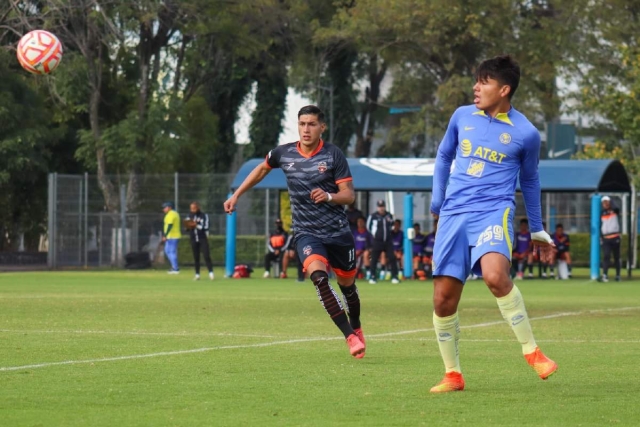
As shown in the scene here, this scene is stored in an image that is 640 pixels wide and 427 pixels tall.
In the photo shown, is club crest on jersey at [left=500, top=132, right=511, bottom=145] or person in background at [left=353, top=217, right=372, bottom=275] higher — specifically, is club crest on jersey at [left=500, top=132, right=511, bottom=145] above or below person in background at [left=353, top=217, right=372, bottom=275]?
above

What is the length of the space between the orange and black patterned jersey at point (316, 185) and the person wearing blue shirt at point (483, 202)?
2.80 metres

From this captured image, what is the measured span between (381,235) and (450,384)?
2188 cm

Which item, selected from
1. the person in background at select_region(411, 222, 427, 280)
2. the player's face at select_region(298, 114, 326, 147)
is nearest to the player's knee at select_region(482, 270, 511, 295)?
the player's face at select_region(298, 114, 326, 147)

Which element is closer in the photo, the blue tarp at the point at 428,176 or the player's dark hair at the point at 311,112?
the player's dark hair at the point at 311,112

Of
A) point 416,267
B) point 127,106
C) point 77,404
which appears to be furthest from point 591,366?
point 127,106

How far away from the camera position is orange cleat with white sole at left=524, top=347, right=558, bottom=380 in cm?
837

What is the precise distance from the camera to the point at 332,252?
11.7 meters

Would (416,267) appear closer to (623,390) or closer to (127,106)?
(127,106)

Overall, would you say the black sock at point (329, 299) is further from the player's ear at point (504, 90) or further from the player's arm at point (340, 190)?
the player's ear at point (504, 90)

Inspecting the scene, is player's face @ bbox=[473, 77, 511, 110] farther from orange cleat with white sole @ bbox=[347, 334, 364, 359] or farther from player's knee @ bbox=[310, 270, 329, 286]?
player's knee @ bbox=[310, 270, 329, 286]

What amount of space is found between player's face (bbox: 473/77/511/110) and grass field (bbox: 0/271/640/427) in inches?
73.8

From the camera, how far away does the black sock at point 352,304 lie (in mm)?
11672

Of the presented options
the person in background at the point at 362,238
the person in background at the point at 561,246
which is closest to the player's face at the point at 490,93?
the person in background at the point at 362,238

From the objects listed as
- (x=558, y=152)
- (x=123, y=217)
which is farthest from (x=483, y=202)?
Result: (x=558, y=152)
